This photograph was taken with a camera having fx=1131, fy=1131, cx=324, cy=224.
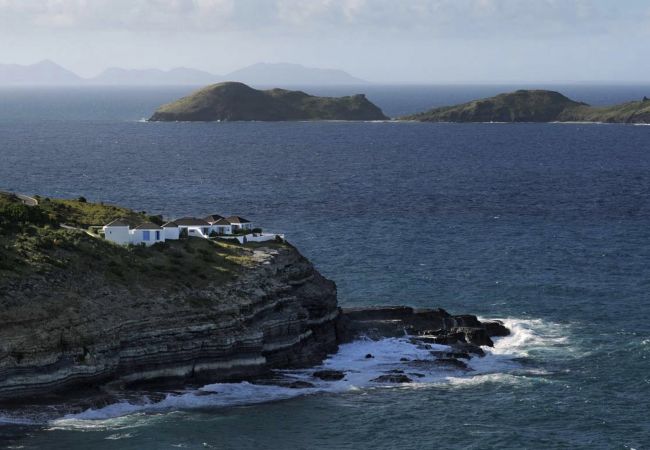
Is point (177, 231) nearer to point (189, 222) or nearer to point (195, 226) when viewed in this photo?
point (195, 226)

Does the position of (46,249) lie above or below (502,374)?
above

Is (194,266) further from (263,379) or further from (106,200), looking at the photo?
(106,200)

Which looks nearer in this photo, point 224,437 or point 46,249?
point 224,437

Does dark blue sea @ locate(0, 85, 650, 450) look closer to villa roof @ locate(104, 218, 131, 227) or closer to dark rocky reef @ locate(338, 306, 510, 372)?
dark rocky reef @ locate(338, 306, 510, 372)

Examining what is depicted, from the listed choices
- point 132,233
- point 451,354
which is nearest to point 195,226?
point 132,233

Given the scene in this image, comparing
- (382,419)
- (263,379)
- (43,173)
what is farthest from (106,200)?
(382,419)

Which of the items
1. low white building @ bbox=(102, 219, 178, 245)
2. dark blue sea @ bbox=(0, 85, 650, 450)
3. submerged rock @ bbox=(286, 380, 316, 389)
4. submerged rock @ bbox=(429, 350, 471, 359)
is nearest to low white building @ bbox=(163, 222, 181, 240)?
low white building @ bbox=(102, 219, 178, 245)
